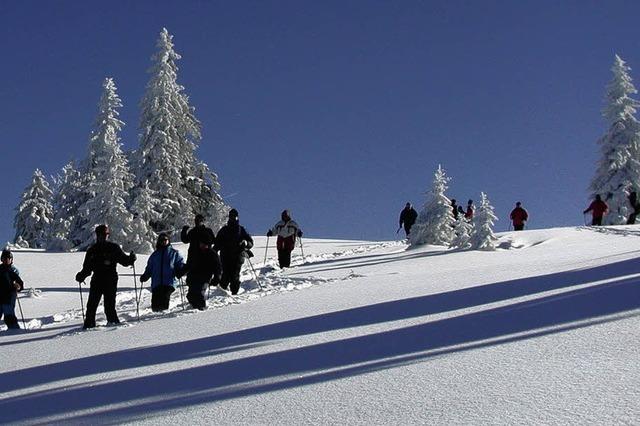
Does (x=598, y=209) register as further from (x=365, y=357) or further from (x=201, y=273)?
(x=365, y=357)

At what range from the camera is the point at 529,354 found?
19.5ft

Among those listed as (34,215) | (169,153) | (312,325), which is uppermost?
(169,153)

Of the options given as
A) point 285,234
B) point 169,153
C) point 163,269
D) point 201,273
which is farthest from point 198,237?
point 169,153

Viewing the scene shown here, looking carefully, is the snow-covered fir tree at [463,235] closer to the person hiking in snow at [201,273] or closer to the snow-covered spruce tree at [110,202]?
the person hiking in snow at [201,273]

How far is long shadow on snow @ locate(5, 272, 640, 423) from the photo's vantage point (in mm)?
5402

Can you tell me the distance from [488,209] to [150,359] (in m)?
16.4

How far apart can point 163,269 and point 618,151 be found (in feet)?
125

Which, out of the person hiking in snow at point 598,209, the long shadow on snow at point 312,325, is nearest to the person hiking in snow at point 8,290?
the long shadow on snow at point 312,325

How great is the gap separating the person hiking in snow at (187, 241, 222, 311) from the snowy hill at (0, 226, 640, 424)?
382mm

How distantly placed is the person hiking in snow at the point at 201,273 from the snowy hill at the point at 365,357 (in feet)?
1.25

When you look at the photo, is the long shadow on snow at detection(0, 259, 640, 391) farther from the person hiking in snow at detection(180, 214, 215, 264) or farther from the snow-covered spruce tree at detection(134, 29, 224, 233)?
the snow-covered spruce tree at detection(134, 29, 224, 233)

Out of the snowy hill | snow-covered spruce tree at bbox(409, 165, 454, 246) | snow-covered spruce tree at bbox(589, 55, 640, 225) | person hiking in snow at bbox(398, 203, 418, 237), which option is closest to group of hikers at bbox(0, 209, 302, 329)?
the snowy hill

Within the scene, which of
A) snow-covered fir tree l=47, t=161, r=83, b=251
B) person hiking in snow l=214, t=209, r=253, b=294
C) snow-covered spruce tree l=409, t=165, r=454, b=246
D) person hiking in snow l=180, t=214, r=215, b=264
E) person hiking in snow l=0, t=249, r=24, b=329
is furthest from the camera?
snow-covered fir tree l=47, t=161, r=83, b=251

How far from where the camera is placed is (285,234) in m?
19.7
